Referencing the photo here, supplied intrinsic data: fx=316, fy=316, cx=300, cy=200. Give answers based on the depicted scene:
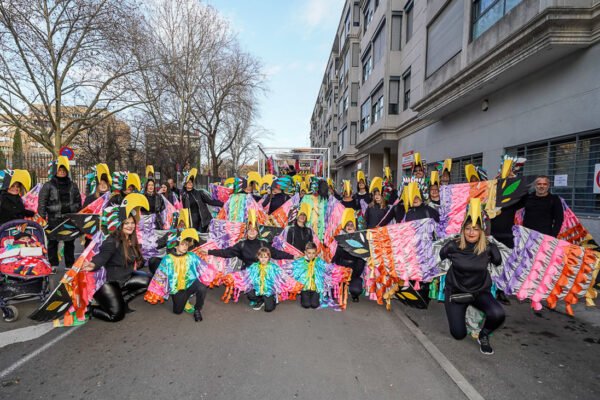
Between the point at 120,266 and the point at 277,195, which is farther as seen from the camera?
the point at 277,195

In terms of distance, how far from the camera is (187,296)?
4.26 metres

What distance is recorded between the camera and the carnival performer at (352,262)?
4789mm

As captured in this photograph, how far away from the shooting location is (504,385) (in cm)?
271

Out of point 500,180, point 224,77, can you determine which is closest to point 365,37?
point 224,77

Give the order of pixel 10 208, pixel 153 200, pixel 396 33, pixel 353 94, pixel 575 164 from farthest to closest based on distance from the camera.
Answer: pixel 353 94, pixel 396 33, pixel 575 164, pixel 153 200, pixel 10 208

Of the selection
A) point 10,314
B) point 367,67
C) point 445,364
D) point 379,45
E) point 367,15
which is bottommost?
point 445,364

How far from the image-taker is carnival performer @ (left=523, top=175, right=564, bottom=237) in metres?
4.49

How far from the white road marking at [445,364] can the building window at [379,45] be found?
17199mm

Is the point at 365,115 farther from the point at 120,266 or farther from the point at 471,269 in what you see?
the point at 120,266

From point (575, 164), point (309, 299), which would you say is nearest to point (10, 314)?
point (309, 299)

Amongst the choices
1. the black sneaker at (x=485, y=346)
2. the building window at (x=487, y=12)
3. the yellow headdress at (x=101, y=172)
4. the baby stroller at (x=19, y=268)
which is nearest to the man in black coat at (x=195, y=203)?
the yellow headdress at (x=101, y=172)

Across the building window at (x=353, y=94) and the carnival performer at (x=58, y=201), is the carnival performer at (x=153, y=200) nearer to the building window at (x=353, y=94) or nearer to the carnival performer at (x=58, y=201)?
the carnival performer at (x=58, y=201)

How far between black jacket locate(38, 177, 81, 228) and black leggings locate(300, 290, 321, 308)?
4.40 metres

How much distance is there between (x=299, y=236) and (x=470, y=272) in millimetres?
2751
